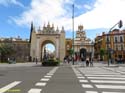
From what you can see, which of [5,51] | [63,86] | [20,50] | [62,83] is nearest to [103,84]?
[62,83]

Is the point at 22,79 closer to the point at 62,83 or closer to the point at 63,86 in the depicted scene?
the point at 62,83

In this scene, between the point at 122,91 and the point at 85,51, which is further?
the point at 85,51

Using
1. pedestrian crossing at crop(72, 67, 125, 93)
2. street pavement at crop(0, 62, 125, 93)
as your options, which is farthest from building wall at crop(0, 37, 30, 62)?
pedestrian crossing at crop(72, 67, 125, 93)

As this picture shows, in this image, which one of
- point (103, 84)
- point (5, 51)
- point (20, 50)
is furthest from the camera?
point (20, 50)

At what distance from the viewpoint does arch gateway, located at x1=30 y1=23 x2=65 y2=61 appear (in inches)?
4700

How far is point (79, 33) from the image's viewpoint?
159 m

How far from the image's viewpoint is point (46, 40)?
12431 cm

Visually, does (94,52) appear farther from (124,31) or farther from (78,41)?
(124,31)

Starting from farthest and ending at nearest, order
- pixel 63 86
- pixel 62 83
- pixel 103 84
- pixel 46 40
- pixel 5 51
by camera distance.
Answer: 1. pixel 46 40
2. pixel 5 51
3. pixel 62 83
4. pixel 103 84
5. pixel 63 86

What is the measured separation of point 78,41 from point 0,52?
2339 inches

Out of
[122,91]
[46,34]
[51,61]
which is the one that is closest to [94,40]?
[46,34]

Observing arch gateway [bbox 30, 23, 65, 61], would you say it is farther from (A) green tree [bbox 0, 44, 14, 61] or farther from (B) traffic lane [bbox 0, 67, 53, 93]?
(B) traffic lane [bbox 0, 67, 53, 93]

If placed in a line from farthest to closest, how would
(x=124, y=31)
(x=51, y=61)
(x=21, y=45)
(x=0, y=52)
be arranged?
(x=21, y=45)
(x=124, y=31)
(x=0, y=52)
(x=51, y=61)

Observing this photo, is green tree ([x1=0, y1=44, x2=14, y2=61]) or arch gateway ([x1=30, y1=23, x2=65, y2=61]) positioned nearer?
green tree ([x1=0, y1=44, x2=14, y2=61])
